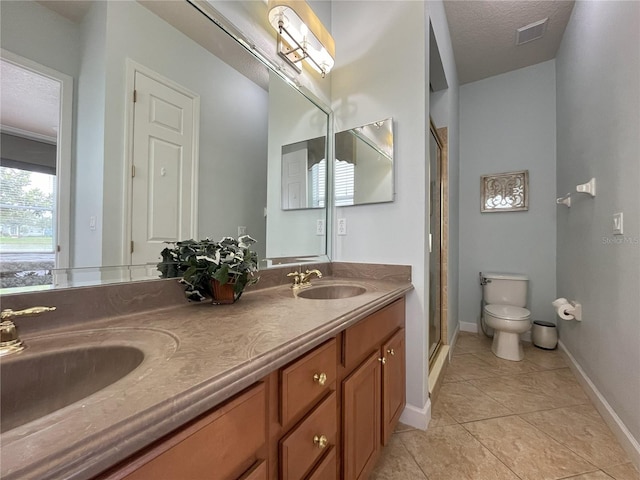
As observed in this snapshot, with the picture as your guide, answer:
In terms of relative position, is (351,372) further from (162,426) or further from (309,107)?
(309,107)

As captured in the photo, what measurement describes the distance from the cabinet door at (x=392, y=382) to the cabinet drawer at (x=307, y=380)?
0.46 meters

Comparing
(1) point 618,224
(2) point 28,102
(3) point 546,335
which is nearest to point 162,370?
(2) point 28,102

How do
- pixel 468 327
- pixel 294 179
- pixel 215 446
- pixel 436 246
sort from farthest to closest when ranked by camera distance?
pixel 468 327 → pixel 436 246 → pixel 294 179 → pixel 215 446

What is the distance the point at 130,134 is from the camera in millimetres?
904

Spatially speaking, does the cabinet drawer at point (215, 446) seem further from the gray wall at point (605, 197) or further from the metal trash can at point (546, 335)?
the metal trash can at point (546, 335)

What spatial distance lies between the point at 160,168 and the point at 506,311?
2.81m

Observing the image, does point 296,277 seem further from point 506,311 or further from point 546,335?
point 546,335

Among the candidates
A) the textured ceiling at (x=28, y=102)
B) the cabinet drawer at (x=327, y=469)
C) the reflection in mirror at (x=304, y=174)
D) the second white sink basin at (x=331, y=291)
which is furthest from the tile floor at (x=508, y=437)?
the textured ceiling at (x=28, y=102)

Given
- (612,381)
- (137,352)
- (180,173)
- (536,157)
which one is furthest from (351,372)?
(536,157)

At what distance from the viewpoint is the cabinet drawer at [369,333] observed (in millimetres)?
946

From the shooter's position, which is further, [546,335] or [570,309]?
[546,335]

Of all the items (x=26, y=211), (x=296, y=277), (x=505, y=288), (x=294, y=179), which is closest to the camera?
(x=26, y=211)

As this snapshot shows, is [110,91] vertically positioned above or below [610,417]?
above

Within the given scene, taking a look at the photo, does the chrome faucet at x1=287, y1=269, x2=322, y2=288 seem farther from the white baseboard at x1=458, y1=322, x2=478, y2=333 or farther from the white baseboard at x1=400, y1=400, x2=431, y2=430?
the white baseboard at x1=458, y1=322, x2=478, y2=333
